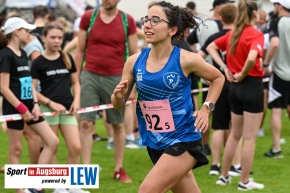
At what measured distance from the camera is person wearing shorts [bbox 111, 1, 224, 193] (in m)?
5.99

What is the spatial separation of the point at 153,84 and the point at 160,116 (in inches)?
10.2

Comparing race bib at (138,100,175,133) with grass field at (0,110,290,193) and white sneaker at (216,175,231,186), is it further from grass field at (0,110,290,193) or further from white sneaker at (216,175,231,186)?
white sneaker at (216,175,231,186)

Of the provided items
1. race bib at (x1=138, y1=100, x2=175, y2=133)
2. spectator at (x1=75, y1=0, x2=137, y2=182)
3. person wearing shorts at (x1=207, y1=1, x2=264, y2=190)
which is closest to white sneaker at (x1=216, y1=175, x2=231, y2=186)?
person wearing shorts at (x1=207, y1=1, x2=264, y2=190)

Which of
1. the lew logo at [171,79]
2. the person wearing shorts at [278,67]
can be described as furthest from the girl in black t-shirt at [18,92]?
the person wearing shorts at [278,67]

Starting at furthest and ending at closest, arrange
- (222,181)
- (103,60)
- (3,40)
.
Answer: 1. (103,60)
2. (222,181)
3. (3,40)

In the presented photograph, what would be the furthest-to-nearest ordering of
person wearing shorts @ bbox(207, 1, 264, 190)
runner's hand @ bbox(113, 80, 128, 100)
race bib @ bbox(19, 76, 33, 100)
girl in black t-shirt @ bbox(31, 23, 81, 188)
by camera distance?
person wearing shorts @ bbox(207, 1, 264, 190) → girl in black t-shirt @ bbox(31, 23, 81, 188) → race bib @ bbox(19, 76, 33, 100) → runner's hand @ bbox(113, 80, 128, 100)

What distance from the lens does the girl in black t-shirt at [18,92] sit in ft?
25.9

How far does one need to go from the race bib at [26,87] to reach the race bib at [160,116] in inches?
90.3

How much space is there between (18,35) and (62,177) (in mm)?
1753

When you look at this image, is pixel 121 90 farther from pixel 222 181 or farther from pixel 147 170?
pixel 147 170

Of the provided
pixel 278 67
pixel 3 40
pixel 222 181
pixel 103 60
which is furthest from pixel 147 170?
pixel 3 40

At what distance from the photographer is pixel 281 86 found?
11.0m

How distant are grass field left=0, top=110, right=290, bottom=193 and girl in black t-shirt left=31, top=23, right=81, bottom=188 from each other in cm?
71

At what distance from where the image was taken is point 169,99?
6.06m
